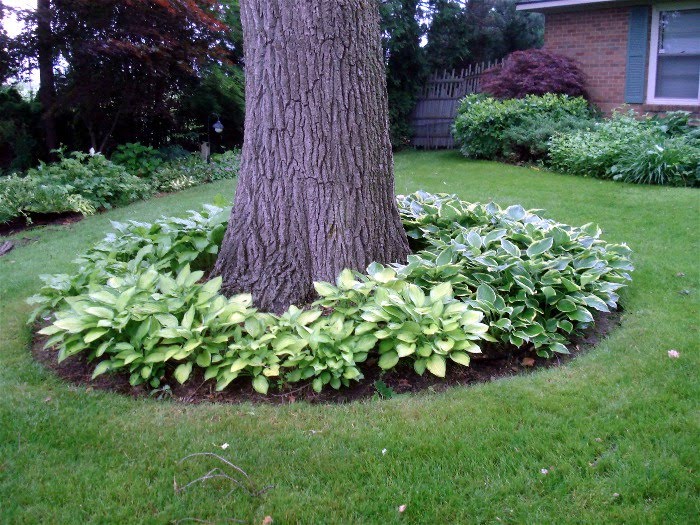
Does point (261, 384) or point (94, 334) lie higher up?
point (94, 334)

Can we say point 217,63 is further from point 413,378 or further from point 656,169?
point 413,378

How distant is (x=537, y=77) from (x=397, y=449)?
11.7 m

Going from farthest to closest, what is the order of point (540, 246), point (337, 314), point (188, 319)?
point (540, 246) → point (337, 314) → point (188, 319)

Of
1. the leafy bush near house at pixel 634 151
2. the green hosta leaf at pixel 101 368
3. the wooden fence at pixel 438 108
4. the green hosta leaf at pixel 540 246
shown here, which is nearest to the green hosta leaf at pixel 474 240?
the green hosta leaf at pixel 540 246

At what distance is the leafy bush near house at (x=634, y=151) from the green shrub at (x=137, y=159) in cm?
729

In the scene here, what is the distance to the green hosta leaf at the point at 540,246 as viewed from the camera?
15.1 ft

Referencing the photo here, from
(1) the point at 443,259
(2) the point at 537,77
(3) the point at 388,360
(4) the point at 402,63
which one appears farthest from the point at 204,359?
(4) the point at 402,63

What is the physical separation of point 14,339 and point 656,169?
8503 mm

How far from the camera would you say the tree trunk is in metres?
4.05

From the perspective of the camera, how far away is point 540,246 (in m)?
4.66

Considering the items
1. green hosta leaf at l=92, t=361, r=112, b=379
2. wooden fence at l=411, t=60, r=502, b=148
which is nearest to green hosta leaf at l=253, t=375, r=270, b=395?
green hosta leaf at l=92, t=361, r=112, b=379

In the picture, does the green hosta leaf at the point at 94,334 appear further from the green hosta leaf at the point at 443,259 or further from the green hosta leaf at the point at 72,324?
the green hosta leaf at the point at 443,259

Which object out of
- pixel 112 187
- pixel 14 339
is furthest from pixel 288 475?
pixel 112 187

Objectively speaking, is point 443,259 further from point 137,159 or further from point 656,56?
point 656,56
